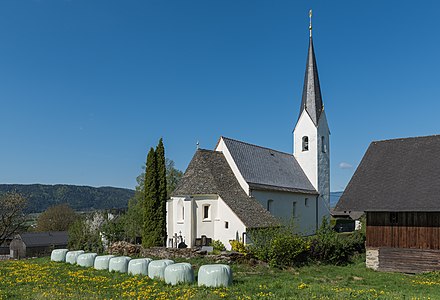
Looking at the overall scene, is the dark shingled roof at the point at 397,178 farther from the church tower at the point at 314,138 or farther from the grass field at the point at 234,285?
the church tower at the point at 314,138

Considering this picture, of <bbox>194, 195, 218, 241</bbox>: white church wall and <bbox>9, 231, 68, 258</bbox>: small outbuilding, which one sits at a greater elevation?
<bbox>194, 195, 218, 241</bbox>: white church wall

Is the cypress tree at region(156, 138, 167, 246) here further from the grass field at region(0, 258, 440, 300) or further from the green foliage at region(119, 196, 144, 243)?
the grass field at region(0, 258, 440, 300)

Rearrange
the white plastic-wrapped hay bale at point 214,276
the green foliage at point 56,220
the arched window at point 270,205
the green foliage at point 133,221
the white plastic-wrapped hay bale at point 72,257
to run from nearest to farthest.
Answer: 1. the white plastic-wrapped hay bale at point 214,276
2. the white plastic-wrapped hay bale at point 72,257
3. the arched window at point 270,205
4. the green foliage at point 133,221
5. the green foliage at point 56,220

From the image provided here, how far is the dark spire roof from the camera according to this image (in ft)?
142

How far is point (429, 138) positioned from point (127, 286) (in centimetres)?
2009

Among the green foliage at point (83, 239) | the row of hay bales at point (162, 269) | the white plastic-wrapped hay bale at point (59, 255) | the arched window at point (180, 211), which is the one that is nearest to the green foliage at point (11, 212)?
the green foliage at point (83, 239)

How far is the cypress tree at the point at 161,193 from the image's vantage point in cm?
2900

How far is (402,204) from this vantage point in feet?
71.2

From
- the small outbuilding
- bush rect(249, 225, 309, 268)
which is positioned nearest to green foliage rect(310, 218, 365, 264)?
bush rect(249, 225, 309, 268)

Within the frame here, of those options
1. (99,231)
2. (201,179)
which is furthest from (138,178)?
(201,179)

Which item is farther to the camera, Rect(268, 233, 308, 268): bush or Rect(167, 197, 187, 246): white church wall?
Rect(167, 197, 187, 246): white church wall

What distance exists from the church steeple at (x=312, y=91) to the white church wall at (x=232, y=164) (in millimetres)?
13082

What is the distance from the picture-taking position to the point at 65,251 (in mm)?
21734

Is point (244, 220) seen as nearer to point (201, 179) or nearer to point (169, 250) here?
point (201, 179)
